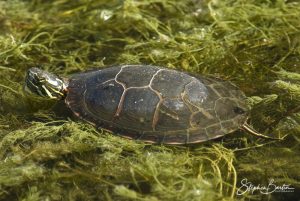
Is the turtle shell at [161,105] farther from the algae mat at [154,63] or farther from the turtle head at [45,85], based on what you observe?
the turtle head at [45,85]

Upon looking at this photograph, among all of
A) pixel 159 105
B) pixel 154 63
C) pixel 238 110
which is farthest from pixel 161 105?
pixel 154 63

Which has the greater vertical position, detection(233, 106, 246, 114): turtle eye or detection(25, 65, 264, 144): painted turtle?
detection(25, 65, 264, 144): painted turtle

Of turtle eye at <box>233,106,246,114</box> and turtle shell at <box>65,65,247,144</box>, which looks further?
turtle eye at <box>233,106,246,114</box>

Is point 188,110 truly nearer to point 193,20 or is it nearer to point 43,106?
point 43,106

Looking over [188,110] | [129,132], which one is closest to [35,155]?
[129,132]

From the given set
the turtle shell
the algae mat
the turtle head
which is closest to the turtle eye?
the turtle shell

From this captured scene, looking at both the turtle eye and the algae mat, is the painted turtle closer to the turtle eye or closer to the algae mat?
the turtle eye
